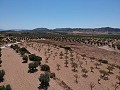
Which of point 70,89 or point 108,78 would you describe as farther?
point 108,78

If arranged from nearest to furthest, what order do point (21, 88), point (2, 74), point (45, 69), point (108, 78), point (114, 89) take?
point (21, 88) < point (114, 89) < point (2, 74) < point (108, 78) < point (45, 69)

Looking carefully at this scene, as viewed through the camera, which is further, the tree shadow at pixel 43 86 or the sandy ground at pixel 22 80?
the sandy ground at pixel 22 80

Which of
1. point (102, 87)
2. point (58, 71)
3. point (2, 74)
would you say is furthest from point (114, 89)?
point (2, 74)

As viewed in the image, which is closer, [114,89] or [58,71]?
[114,89]

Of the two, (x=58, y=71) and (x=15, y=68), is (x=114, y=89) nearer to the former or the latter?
(x=58, y=71)

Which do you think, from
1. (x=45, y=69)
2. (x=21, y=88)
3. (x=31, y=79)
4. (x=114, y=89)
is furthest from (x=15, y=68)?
(x=114, y=89)

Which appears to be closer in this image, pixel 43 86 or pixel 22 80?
pixel 43 86

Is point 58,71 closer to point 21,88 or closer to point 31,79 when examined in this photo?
point 31,79

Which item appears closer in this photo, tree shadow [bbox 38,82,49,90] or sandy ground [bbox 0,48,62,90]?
tree shadow [bbox 38,82,49,90]

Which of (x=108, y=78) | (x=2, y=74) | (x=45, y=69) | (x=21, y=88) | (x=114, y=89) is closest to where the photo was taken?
(x=21, y=88)
